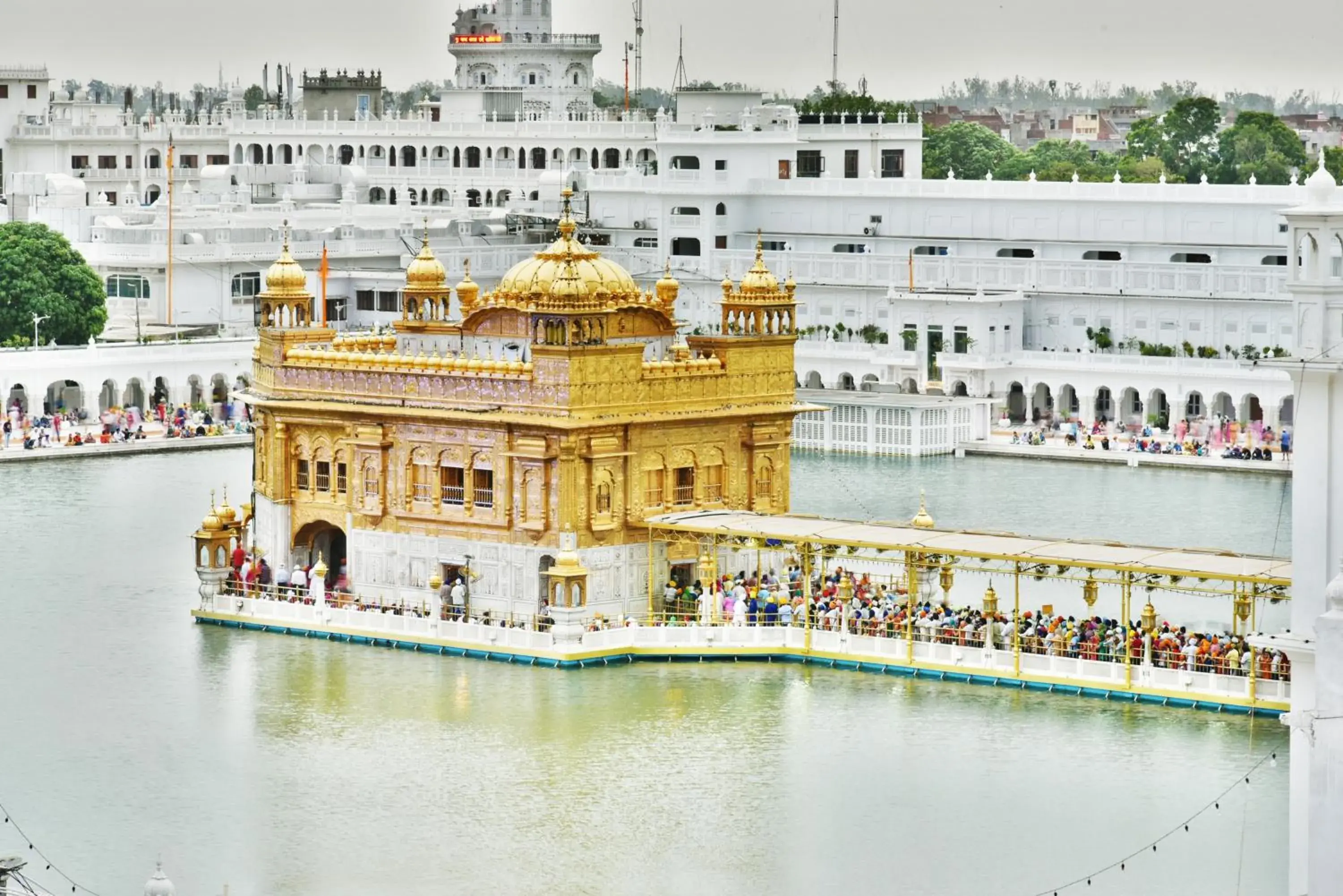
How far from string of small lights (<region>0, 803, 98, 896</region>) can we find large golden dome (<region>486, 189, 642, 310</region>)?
10.7 meters

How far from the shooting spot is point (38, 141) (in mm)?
108500

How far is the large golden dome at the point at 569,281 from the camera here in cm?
3828

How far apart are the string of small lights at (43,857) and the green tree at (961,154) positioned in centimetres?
8745

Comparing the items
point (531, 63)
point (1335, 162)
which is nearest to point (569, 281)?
point (1335, 162)

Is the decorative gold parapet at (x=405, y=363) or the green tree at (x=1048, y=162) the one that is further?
the green tree at (x=1048, y=162)

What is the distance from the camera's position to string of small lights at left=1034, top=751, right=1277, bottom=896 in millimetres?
27000

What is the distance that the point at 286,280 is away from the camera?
42719 millimetres

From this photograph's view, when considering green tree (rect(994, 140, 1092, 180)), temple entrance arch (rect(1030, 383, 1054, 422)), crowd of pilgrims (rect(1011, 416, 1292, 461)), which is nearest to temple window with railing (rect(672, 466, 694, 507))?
crowd of pilgrims (rect(1011, 416, 1292, 461))

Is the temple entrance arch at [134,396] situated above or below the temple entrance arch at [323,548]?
above

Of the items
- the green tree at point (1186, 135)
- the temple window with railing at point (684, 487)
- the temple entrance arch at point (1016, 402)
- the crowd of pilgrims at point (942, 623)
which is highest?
the green tree at point (1186, 135)

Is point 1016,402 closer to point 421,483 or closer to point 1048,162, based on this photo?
point 421,483

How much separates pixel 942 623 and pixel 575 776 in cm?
672

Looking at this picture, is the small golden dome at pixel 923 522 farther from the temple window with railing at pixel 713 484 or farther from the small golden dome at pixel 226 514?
the small golden dome at pixel 226 514

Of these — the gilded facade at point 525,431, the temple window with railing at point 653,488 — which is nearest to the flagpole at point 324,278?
the gilded facade at point 525,431
